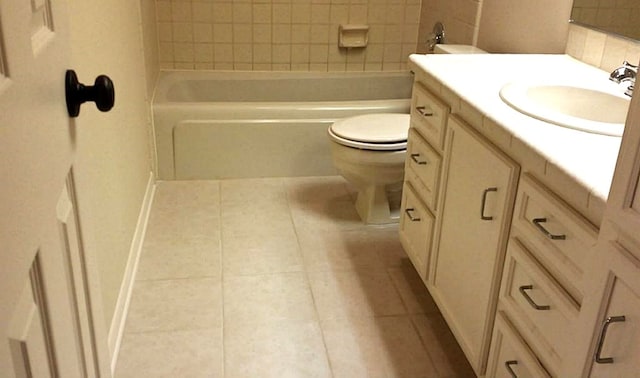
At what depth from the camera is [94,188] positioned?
66.6 inches

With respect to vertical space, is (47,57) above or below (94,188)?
above

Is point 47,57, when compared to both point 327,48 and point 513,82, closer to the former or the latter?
point 513,82

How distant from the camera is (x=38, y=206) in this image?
28.7 inches

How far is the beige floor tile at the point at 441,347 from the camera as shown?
6.26 feet

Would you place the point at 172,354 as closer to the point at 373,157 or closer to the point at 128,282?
the point at 128,282

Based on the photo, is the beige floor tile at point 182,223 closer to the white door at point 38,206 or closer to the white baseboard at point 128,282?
the white baseboard at point 128,282

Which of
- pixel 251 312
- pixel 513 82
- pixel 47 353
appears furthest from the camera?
pixel 251 312

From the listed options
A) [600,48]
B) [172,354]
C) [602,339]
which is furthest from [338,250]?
[602,339]

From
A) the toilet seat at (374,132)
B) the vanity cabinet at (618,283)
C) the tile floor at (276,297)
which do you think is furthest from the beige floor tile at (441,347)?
the vanity cabinet at (618,283)

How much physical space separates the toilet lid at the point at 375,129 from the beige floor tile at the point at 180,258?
0.73 m

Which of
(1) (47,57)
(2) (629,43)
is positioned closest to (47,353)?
(1) (47,57)

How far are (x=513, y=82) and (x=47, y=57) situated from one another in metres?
1.40

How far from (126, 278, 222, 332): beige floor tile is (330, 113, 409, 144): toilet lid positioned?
0.86 meters

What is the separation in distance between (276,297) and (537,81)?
1160 millimetres
